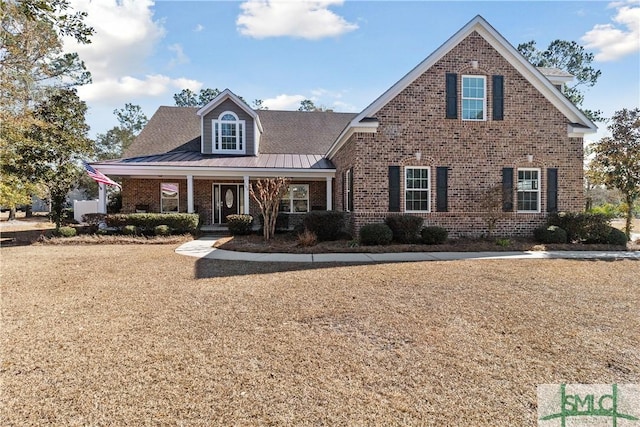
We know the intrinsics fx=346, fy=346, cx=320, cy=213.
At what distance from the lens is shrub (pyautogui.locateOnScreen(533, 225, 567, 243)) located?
12.0m

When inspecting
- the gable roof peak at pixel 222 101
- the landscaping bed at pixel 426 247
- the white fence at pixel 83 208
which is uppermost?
the gable roof peak at pixel 222 101

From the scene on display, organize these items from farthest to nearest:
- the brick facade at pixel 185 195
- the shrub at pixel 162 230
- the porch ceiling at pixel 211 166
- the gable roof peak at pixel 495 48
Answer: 1. the brick facade at pixel 185 195
2. the porch ceiling at pixel 211 166
3. the shrub at pixel 162 230
4. the gable roof peak at pixel 495 48

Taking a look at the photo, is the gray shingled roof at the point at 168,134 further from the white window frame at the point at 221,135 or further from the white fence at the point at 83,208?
the white fence at the point at 83,208

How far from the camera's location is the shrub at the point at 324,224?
41.6ft

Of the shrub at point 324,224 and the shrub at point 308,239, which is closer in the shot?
the shrub at point 308,239

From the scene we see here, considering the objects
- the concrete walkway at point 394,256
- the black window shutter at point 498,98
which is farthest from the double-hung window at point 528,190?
the concrete walkway at point 394,256

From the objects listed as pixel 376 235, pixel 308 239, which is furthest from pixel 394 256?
pixel 308 239

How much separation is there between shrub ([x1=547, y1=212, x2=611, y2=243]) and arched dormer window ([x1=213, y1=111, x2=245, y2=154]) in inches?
583

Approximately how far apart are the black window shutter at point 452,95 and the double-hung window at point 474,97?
320 mm

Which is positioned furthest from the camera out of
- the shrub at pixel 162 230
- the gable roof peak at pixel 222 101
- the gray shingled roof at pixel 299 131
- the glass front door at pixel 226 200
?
the gray shingled roof at pixel 299 131

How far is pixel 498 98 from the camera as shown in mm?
13039

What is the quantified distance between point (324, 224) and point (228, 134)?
8759 mm

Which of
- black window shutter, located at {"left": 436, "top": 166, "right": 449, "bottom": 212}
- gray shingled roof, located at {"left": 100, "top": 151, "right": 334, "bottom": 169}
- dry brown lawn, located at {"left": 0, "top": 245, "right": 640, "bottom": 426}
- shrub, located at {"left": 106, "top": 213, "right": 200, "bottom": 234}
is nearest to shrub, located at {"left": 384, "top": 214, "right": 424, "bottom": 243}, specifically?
black window shutter, located at {"left": 436, "top": 166, "right": 449, "bottom": 212}

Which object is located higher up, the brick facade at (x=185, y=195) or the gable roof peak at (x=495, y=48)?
the gable roof peak at (x=495, y=48)
